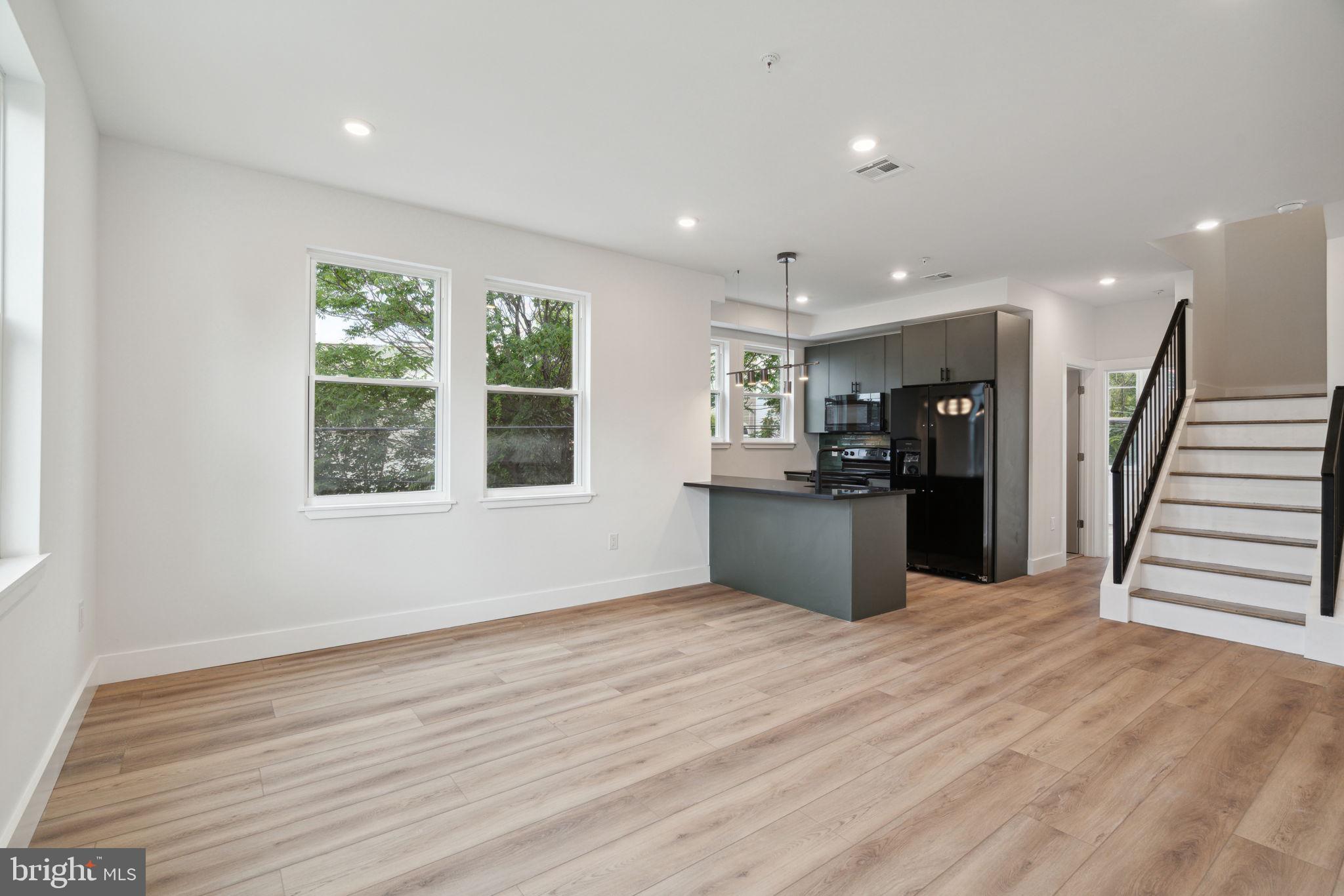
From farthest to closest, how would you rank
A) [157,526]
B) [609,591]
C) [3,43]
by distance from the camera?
[609,591] → [157,526] → [3,43]

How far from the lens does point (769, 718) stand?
277 centimetres

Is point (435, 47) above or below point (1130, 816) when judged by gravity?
above

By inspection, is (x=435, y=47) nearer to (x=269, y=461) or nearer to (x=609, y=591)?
(x=269, y=461)

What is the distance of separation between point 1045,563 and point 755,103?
5.31 m

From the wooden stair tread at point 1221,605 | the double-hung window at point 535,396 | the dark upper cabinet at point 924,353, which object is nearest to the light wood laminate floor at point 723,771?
the wooden stair tread at point 1221,605

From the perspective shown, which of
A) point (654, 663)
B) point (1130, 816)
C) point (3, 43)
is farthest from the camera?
point (654, 663)

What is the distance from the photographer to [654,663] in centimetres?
347

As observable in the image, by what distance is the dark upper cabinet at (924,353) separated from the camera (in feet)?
19.8

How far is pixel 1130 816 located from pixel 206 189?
4874mm

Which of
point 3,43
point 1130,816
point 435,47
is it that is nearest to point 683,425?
point 435,47

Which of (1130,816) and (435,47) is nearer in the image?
(1130,816)

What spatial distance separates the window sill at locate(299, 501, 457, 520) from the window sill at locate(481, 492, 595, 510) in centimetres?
26

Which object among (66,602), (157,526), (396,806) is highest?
(157,526)

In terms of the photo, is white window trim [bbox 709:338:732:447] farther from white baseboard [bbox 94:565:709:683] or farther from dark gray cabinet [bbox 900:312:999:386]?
white baseboard [bbox 94:565:709:683]
